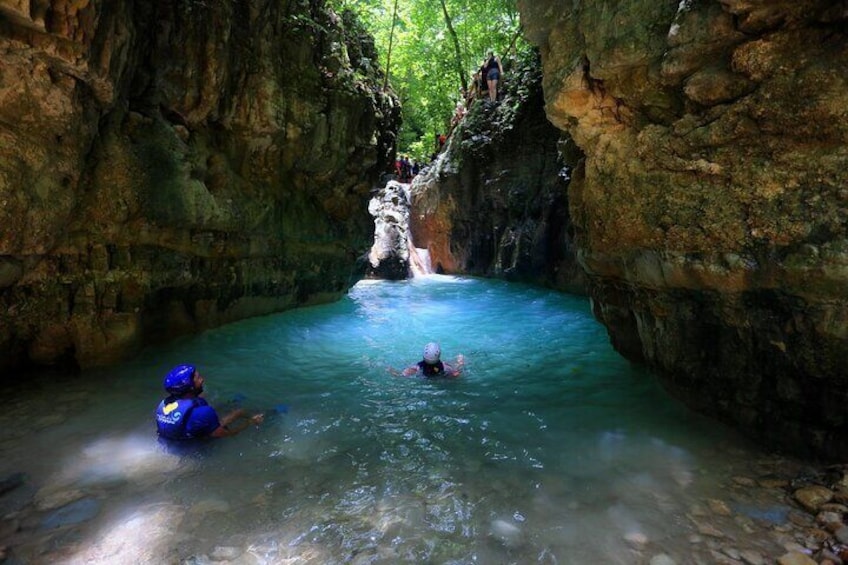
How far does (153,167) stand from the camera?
24.1 ft

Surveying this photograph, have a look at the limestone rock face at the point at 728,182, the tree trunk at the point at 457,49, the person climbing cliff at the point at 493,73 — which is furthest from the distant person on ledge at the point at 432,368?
the tree trunk at the point at 457,49

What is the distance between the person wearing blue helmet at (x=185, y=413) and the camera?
4.81m

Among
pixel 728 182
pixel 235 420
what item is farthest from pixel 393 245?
pixel 728 182

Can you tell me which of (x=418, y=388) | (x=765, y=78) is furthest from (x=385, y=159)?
(x=765, y=78)

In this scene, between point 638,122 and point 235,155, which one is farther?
point 235,155

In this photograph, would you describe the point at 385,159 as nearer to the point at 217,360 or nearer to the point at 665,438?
the point at 217,360

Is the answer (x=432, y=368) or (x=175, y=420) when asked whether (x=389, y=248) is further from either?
(x=175, y=420)

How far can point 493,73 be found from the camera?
19875 mm

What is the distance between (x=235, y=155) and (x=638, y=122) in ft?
25.9

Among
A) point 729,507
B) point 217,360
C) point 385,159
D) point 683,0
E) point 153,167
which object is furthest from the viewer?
point 385,159

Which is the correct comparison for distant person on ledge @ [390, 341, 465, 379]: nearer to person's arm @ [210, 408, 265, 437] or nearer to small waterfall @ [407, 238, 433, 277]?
person's arm @ [210, 408, 265, 437]

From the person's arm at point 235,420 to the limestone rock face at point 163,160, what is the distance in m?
2.94

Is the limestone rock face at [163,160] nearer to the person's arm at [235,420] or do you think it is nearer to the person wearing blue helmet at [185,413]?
the person wearing blue helmet at [185,413]

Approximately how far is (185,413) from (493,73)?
62.5 ft
